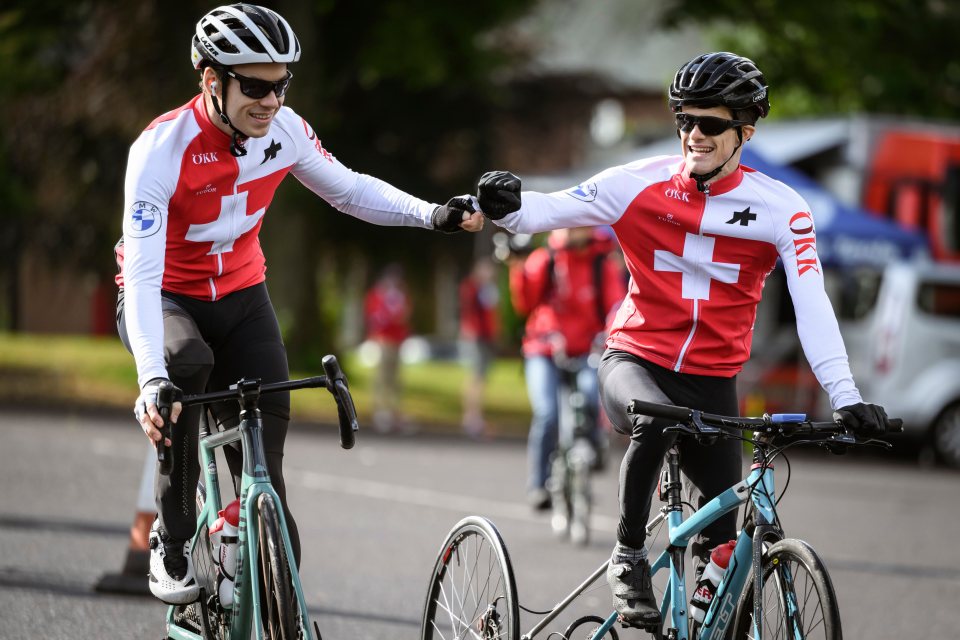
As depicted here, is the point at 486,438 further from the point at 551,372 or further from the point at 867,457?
the point at 551,372

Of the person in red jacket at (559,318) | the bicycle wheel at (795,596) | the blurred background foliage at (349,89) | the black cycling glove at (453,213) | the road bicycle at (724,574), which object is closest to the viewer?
the bicycle wheel at (795,596)

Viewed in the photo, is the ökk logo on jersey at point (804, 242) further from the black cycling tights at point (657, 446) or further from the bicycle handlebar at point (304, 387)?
A: the bicycle handlebar at point (304, 387)

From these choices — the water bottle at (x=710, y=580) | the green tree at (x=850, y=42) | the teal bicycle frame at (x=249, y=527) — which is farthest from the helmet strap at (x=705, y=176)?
the green tree at (x=850, y=42)

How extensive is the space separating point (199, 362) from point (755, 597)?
1.86m

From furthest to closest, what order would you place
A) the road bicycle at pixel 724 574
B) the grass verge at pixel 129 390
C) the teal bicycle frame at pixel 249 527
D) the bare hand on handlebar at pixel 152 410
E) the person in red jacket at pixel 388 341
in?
the grass verge at pixel 129 390, the person in red jacket at pixel 388 341, the teal bicycle frame at pixel 249 527, the bare hand on handlebar at pixel 152 410, the road bicycle at pixel 724 574

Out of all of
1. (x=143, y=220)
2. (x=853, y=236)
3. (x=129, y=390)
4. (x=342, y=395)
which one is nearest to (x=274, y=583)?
(x=342, y=395)

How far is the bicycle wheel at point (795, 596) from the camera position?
12.2ft

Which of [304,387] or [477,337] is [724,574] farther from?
[477,337]

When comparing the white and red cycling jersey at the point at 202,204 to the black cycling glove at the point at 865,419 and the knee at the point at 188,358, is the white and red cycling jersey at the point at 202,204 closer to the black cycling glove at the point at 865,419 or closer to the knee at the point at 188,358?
the knee at the point at 188,358

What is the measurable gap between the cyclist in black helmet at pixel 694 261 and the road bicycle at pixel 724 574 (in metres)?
0.13

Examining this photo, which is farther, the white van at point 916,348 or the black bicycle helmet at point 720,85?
the white van at point 916,348

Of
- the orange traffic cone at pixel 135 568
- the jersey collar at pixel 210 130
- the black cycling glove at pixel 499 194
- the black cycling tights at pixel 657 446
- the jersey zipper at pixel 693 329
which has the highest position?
the jersey collar at pixel 210 130

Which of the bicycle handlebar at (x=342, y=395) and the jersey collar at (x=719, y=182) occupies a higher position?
the jersey collar at (x=719, y=182)

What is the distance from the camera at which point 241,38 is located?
4426 millimetres
